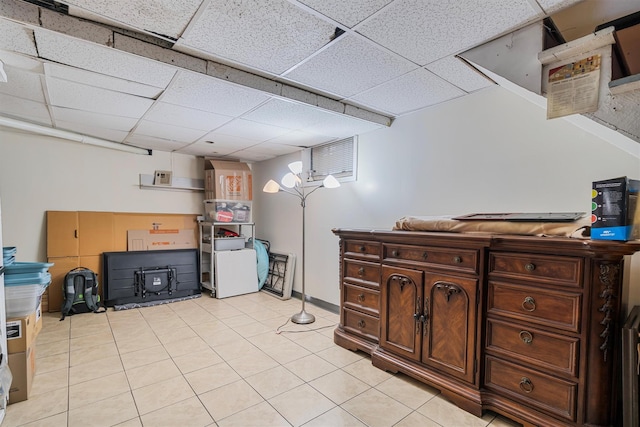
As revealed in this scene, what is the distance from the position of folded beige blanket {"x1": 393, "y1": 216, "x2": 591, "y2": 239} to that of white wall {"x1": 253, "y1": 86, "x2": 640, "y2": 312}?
1.58 feet

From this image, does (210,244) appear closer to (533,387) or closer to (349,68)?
(349,68)

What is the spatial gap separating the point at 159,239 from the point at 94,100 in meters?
2.68

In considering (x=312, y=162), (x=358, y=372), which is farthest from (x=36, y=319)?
(x=312, y=162)

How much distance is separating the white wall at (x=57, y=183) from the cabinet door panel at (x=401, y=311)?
4055 mm

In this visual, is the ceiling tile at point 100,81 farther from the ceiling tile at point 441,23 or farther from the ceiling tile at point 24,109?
the ceiling tile at point 441,23

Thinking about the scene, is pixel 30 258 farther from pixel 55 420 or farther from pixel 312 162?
pixel 312 162

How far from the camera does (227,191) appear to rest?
497 cm

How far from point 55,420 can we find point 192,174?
3924 mm

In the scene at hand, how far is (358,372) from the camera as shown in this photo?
255cm

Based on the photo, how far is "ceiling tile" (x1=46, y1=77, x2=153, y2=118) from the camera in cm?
243

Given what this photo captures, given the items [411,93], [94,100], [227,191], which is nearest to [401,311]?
[411,93]

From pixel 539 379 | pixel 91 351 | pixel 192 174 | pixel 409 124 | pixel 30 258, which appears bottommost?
pixel 91 351

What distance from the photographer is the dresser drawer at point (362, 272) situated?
2.76 metres

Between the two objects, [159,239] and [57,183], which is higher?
[57,183]
